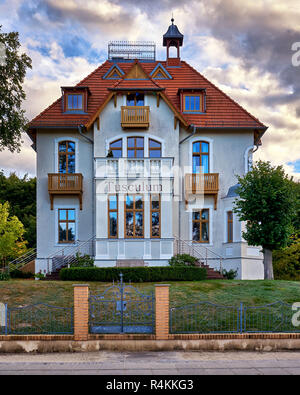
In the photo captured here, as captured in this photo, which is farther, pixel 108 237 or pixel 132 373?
pixel 108 237

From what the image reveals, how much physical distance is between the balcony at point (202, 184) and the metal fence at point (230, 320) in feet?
36.5

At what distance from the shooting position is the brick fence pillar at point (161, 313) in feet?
39.8

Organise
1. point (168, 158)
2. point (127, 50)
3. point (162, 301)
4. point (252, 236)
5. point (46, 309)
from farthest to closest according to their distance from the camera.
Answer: point (127, 50), point (168, 158), point (252, 236), point (46, 309), point (162, 301)

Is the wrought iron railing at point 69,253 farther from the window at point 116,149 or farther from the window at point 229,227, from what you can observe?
the window at point 229,227

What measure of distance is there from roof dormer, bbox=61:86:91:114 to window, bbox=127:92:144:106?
2.84 meters

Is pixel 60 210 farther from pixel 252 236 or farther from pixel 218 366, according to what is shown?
pixel 218 366

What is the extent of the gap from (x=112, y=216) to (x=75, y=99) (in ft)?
25.5

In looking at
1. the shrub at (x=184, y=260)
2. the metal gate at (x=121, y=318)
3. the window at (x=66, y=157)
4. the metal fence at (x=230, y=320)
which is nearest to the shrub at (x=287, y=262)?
the shrub at (x=184, y=260)

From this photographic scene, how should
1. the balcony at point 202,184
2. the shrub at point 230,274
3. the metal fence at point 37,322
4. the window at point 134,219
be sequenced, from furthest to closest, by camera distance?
1. the balcony at point 202,184
2. the window at point 134,219
3. the shrub at point 230,274
4. the metal fence at point 37,322

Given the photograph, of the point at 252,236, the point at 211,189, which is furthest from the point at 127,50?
the point at 252,236

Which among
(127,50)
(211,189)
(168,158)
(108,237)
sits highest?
(127,50)

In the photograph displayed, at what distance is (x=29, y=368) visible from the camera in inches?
400

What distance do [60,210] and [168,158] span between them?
707 centimetres
